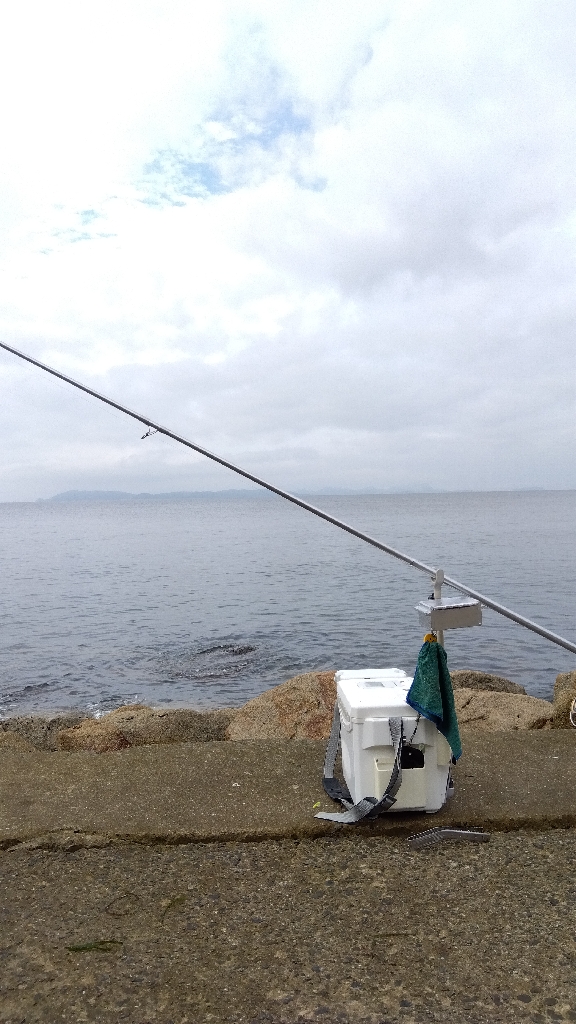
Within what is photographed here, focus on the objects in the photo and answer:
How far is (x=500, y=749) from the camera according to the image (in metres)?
5.03

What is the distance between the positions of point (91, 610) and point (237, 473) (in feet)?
66.1

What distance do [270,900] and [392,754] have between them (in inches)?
38.9

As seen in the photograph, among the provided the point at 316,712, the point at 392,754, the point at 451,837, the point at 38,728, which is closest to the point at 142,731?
the point at 316,712

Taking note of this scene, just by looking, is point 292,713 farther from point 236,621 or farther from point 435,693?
point 236,621

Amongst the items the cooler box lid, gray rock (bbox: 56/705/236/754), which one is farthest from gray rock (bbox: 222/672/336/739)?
the cooler box lid

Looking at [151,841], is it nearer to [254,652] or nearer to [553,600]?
[254,652]

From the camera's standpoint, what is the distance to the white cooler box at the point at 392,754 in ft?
12.6

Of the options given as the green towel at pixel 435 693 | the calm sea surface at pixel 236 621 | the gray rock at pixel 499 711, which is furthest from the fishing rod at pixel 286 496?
the calm sea surface at pixel 236 621

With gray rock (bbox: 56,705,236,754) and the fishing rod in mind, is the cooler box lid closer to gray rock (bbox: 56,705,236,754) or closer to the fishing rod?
the fishing rod

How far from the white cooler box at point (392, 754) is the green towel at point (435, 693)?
73mm

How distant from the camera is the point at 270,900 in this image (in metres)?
3.21

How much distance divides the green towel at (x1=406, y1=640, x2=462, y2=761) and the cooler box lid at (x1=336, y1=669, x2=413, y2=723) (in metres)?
0.12

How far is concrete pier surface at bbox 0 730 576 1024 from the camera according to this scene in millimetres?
2580

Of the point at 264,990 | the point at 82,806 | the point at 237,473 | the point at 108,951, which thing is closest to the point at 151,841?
the point at 82,806
